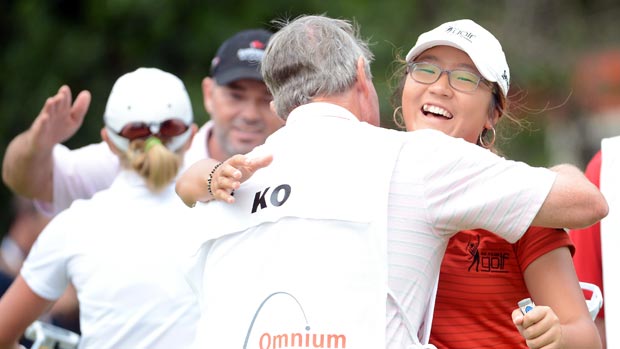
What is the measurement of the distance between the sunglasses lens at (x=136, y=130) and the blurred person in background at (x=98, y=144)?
0.62m

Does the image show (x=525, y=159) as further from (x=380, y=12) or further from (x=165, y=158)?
(x=165, y=158)

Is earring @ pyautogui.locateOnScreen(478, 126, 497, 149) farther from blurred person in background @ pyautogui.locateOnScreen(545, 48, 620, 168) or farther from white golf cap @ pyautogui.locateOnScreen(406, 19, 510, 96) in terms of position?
blurred person in background @ pyautogui.locateOnScreen(545, 48, 620, 168)

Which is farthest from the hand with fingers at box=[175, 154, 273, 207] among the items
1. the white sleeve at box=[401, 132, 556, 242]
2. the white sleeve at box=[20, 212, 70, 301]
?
the white sleeve at box=[20, 212, 70, 301]

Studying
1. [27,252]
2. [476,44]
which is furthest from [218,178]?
[27,252]

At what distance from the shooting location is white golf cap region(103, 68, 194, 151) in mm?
4734

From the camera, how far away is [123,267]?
4.34 m

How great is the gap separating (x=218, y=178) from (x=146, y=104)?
1465mm

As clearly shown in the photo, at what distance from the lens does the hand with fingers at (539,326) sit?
119 inches

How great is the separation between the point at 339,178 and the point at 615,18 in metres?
13.3

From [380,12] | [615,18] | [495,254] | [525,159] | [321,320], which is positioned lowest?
[321,320]

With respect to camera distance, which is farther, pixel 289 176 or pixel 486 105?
pixel 486 105

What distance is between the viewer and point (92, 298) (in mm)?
4387

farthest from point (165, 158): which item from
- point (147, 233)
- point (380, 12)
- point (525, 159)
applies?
point (525, 159)

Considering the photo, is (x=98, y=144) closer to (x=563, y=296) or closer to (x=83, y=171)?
(x=83, y=171)
